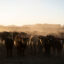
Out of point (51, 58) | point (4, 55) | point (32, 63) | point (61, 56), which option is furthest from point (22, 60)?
point (61, 56)

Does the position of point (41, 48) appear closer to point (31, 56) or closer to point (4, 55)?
point (31, 56)

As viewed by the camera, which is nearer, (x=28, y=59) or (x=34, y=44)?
(x=28, y=59)

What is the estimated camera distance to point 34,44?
13.7m

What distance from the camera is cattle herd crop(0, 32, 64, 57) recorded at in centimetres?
1315

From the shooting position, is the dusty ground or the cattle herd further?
the cattle herd

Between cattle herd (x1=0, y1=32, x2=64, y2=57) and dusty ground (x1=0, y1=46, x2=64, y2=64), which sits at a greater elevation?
cattle herd (x1=0, y1=32, x2=64, y2=57)

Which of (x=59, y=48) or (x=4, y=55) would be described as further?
(x=59, y=48)

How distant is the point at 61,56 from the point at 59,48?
873 millimetres

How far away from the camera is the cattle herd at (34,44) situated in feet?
43.1

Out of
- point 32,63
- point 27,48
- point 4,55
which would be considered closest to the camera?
point 32,63

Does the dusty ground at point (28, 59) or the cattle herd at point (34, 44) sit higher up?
the cattle herd at point (34, 44)

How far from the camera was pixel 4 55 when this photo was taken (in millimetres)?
12633

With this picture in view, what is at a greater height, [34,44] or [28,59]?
[34,44]

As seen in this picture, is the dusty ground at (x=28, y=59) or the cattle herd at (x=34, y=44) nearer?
the dusty ground at (x=28, y=59)
